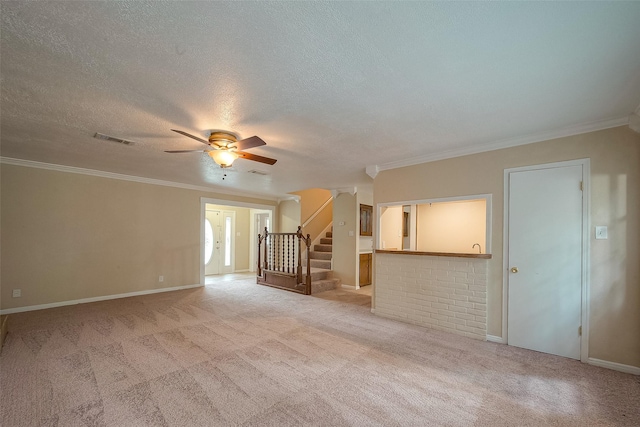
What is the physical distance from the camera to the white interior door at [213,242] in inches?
339

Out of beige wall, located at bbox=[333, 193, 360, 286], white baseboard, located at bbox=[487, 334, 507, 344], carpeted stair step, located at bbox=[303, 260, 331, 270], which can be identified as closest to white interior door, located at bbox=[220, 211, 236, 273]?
carpeted stair step, located at bbox=[303, 260, 331, 270]

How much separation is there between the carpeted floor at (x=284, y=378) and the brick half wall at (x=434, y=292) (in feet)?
0.77

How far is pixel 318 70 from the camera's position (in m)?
1.90

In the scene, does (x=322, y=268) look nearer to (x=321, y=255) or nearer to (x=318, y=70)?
(x=321, y=255)

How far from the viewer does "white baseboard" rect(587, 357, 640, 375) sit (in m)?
2.61

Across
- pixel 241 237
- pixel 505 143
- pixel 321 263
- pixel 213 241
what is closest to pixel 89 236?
pixel 213 241

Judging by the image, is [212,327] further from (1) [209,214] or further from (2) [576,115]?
(1) [209,214]

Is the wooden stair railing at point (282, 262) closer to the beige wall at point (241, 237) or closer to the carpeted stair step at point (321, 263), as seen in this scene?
the carpeted stair step at point (321, 263)

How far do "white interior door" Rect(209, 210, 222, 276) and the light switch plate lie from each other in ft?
28.1

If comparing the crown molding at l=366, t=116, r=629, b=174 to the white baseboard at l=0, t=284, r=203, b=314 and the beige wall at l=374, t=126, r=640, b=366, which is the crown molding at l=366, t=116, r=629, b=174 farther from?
the white baseboard at l=0, t=284, r=203, b=314

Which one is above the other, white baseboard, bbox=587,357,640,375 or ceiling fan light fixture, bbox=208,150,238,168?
ceiling fan light fixture, bbox=208,150,238,168

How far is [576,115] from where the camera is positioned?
8.61 ft

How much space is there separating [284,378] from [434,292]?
7.94 feet

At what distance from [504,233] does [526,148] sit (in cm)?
104
